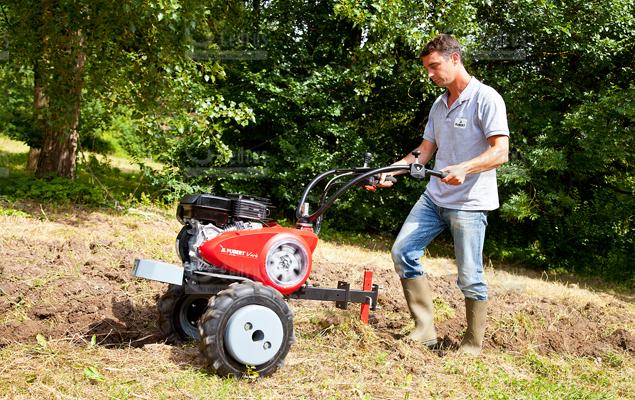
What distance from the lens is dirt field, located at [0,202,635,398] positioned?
3297 mm

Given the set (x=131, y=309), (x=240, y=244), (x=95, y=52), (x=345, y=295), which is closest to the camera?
(x=240, y=244)

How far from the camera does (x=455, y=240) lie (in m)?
3.99

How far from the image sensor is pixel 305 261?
3736mm

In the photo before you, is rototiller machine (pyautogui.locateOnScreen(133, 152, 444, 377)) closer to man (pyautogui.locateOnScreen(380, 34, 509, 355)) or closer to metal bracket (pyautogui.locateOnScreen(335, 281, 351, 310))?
metal bracket (pyautogui.locateOnScreen(335, 281, 351, 310))

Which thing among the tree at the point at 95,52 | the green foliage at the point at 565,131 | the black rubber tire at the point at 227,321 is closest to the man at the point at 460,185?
the black rubber tire at the point at 227,321

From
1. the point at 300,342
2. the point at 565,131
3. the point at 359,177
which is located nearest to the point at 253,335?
the point at 300,342

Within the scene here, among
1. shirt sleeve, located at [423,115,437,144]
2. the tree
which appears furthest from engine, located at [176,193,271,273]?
the tree

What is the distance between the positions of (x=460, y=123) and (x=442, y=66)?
0.34 meters

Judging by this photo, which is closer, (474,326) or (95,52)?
(474,326)

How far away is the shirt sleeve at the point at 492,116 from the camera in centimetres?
376

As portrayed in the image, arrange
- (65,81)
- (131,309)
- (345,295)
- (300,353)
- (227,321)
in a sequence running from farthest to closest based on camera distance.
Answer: (65,81), (131,309), (345,295), (300,353), (227,321)

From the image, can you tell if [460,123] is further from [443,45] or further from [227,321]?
[227,321]

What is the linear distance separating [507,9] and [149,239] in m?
6.16

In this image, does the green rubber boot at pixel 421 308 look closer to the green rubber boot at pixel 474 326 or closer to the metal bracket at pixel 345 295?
the green rubber boot at pixel 474 326
